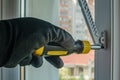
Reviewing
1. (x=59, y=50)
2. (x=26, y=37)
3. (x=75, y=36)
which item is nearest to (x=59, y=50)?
(x=59, y=50)

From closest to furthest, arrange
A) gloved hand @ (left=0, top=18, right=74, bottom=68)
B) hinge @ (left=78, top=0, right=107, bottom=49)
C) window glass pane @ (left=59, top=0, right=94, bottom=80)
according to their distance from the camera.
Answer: gloved hand @ (left=0, top=18, right=74, bottom=68) < hinge @ (left=78, top=0, right=107, bottom=49) < window glass pane @ (left=59, top=0, right=94, bottom=80)

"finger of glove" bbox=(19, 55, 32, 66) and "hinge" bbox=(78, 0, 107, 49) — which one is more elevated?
"hinge" bbox=(78, 0, 107, 49)

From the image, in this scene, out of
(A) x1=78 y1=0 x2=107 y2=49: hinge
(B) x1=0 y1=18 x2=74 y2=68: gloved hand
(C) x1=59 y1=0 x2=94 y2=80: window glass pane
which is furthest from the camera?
(C) x1=59 y1=0 x2=94 y2=80: window glass pane

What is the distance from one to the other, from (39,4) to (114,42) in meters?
0.44

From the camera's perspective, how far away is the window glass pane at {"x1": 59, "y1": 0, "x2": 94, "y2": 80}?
2.95 feet

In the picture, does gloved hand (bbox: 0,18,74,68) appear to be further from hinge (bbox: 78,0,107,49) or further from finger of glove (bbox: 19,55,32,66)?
hinge (bbox: 78,0,107,49)

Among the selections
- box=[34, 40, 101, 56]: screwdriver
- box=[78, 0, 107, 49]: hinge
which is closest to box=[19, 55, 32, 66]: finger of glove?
box=[34, 40, 101, 56]: screwdriver

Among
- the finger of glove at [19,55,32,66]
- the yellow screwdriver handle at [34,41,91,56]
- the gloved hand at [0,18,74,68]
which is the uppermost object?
the gloved hand at [0,18,74,68]

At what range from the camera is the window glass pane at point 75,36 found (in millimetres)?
899

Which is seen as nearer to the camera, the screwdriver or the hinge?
the screwdriver

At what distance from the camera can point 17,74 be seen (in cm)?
99

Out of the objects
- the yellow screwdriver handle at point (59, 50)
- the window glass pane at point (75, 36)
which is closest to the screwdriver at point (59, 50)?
the yellow screwdriver handle at point (59, 50)

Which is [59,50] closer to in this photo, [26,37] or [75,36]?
[26,37]

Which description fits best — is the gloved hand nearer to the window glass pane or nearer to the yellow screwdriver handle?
the yellow screwdriver handle
